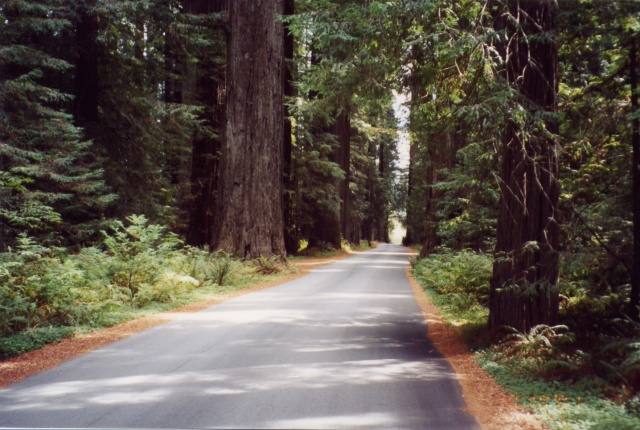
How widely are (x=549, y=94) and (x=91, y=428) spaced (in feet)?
21.9

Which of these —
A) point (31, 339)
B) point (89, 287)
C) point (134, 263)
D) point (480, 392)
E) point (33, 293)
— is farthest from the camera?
point (134, 263)

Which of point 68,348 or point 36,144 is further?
point 36,144

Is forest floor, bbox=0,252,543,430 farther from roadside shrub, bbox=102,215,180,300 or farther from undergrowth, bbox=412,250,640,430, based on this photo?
roadside shrub, bbox=102,215,180,300

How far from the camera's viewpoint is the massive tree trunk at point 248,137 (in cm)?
1620

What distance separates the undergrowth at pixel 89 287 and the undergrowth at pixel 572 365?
5.99 m

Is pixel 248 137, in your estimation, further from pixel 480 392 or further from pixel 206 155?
pixel 480 392

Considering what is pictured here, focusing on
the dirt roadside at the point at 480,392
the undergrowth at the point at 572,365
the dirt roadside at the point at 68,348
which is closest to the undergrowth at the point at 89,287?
the dirt roadside at the point at 68,348

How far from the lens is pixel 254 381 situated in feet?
17.1

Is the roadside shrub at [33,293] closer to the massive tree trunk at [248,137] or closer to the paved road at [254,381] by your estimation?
the paved road at [254,381]

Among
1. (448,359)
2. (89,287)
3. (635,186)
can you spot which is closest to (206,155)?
(89,287)

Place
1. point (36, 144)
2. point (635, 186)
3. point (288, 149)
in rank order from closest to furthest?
point (635, 186), point (36, 144), point (288, 149)

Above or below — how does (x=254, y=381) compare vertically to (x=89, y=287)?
below

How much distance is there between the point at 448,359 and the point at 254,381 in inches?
109

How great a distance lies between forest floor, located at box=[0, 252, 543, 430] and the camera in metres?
4.53
